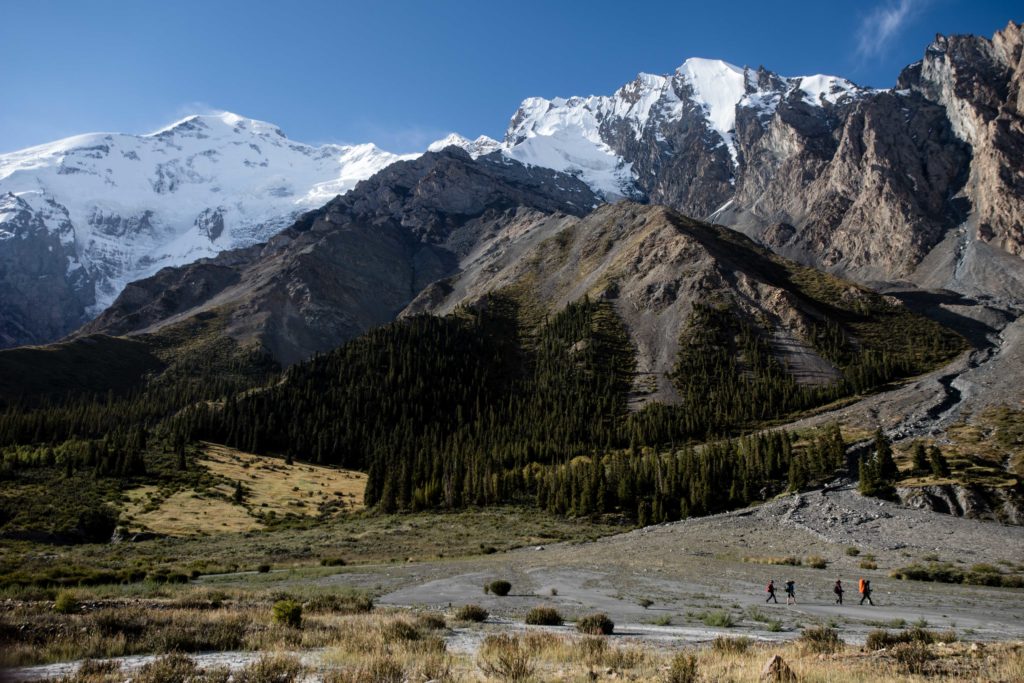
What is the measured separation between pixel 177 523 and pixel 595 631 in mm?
64070

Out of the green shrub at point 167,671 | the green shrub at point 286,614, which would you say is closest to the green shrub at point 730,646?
the green shrub at point 167,671

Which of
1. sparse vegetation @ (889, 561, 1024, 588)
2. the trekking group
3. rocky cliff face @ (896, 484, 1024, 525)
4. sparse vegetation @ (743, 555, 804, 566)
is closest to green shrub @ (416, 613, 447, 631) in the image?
the trekking group

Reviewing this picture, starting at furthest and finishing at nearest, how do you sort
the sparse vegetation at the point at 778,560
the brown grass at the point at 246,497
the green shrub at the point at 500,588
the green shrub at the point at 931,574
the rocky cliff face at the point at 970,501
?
the brown grass at the point at 246,497
the rocky cliff face at the point at 970,501
the sparse vegetation at the point at 778,560
the green shrub at the point at 931,574
the green shrub at the point at 500,588

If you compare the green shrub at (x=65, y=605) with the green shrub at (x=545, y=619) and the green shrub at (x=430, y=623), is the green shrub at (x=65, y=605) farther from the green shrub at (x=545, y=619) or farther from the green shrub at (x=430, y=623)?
the green shrub at (x=545, y=619)

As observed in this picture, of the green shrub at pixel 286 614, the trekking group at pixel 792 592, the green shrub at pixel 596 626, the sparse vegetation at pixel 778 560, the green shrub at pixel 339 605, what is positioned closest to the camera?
the green shrub at pixel 286 614

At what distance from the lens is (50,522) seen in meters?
60.9

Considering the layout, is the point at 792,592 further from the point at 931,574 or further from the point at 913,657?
the point at 931,574

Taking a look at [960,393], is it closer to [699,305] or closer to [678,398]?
[678,398]

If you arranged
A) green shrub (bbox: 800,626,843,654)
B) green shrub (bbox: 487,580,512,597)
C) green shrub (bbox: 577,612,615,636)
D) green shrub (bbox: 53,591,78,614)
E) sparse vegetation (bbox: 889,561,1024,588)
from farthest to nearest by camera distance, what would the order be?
Answer: sparse vegetation (bbox: 889,561,1024,588)
green shrub (bbox: 487,580,512,597)
green shrub (bbox: 53,591,78,614)
green shrub (bbox: 577,612,615,636)
green shrub (bbox: 800,626,843,654)

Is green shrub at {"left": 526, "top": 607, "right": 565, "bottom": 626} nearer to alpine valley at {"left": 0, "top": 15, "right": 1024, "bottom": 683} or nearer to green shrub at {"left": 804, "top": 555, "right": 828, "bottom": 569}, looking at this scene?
alpine valley at {"left": 0, "top": 15, "right": 1024, "bottom": 683}

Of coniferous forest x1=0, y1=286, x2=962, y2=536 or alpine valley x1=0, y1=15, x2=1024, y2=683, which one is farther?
coniferous forest x1=0, y1=286, x2=962, y2=536

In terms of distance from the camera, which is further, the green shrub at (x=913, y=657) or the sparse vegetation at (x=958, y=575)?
the sparse vegetation at (x=958, y=575)

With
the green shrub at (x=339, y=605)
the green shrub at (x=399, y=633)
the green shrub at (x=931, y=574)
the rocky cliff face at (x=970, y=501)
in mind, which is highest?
the rocky cliff face at (x=970, y=501)

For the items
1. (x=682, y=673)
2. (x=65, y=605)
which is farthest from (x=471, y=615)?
(x=65, y=605)
